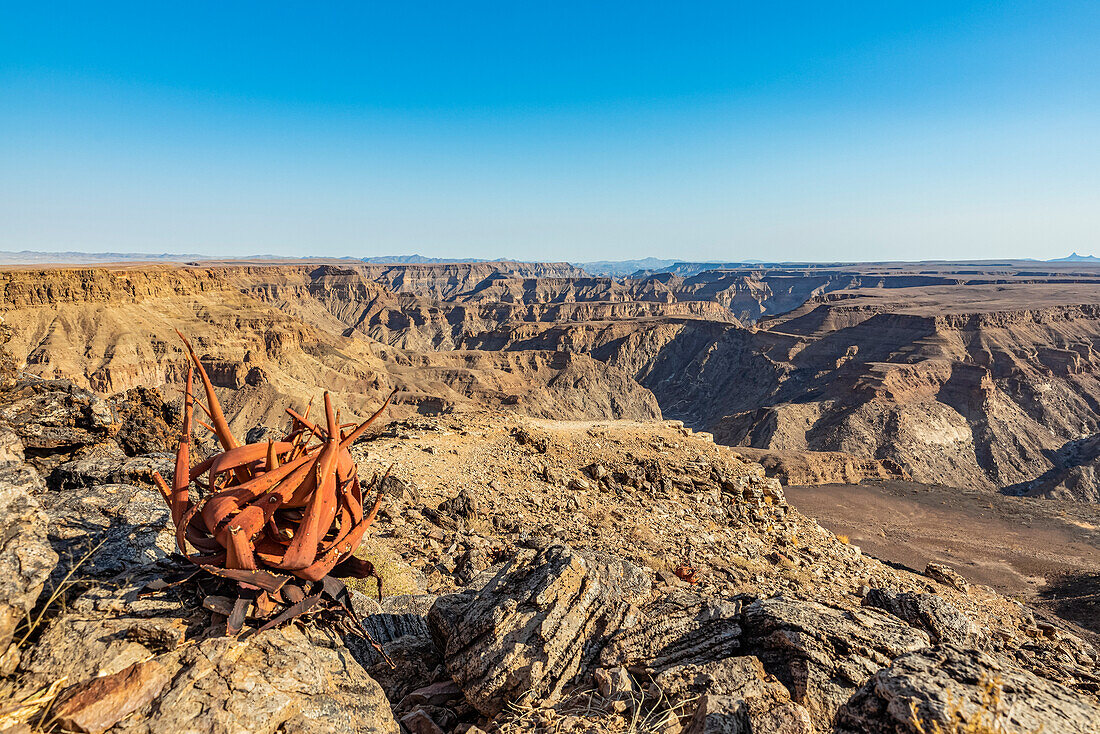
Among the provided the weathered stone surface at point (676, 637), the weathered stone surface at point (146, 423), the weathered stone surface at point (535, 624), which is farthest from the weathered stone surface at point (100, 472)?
the weathered stone surface at point (676, 637)

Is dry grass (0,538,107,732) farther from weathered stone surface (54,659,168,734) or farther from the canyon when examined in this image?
the canyon

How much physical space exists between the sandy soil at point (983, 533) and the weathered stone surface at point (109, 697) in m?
30.6

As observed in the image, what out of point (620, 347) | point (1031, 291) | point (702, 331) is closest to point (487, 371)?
point (620, 347)

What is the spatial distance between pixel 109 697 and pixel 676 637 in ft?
12.9

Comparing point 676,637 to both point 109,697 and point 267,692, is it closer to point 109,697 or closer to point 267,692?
point 267,692

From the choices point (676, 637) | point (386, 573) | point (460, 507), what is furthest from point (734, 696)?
point (460, 507)

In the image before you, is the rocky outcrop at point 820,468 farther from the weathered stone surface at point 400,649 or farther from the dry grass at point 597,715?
the dry grass at point 597,715

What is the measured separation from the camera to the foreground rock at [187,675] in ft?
8.63

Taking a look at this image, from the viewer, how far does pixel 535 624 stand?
14.7ft

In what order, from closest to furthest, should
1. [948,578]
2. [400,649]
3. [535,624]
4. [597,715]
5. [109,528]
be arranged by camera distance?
1. [597,715]
2. [535,624]
3. [109,528]
4. [400,649]
5. [948,578]

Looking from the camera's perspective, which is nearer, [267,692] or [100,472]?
[267,692]

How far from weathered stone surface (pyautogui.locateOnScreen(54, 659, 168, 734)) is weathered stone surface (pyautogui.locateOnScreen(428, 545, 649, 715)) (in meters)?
2.15

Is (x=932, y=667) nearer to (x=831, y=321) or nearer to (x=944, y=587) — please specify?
(x=944, y=587)

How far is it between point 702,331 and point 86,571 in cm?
10775
